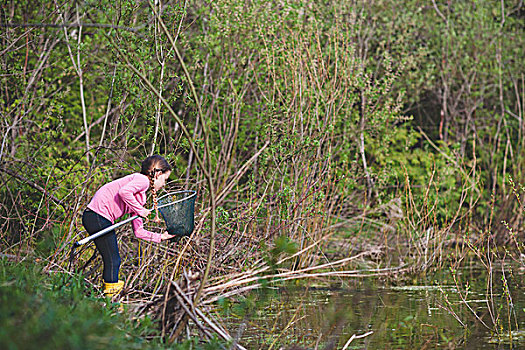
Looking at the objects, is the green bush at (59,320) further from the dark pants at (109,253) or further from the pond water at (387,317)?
the pond water at (387,317)

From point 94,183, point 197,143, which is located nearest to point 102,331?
point 197,143

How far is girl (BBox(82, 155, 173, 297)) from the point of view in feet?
16.9

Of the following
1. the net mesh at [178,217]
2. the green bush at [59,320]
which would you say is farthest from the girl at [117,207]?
the green bush at [59,320]

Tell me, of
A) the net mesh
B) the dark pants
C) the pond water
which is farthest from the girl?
the pond water

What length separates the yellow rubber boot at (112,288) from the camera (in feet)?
16.7

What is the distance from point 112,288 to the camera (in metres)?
5.16

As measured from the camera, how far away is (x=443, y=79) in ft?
40.3

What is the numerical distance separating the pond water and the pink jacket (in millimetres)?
1045

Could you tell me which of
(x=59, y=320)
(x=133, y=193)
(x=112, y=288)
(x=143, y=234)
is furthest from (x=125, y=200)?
(x=59, y=320)

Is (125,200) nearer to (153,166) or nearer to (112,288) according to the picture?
(153,166)

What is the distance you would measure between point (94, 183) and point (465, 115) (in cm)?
803

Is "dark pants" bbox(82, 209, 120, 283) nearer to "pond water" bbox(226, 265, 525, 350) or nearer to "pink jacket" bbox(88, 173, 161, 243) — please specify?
"pink jacket" bbox(88, 173, 161, 243)

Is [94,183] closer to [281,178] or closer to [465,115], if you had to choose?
[281,178]

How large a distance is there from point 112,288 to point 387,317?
233cm
